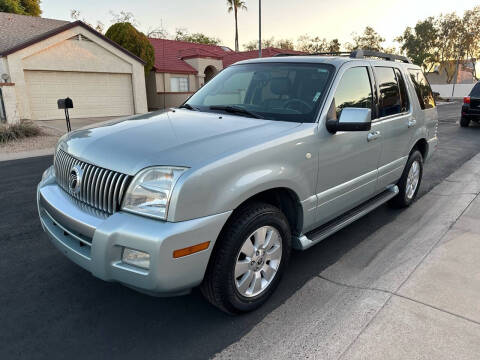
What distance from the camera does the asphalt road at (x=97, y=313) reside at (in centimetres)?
246

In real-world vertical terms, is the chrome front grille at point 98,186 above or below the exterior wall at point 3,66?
below

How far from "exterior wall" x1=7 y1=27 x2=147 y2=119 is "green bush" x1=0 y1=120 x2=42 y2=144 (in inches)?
153

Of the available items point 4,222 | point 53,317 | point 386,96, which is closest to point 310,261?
point 386,96

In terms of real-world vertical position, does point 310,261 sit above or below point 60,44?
below

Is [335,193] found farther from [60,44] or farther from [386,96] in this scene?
[60,44]

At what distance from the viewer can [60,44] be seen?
675 inches

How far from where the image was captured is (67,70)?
57.4 ft

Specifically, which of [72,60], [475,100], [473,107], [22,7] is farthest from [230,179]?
[22,7]

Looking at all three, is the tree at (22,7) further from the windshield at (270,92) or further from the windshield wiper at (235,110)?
the windshield wiper at (235,110)

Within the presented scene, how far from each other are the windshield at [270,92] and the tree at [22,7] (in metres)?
36.1

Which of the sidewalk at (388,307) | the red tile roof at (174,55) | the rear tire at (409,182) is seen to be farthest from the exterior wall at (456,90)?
the sidewalk at (388,307)

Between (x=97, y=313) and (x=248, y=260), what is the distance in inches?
47.3

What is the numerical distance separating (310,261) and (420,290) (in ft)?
3.23

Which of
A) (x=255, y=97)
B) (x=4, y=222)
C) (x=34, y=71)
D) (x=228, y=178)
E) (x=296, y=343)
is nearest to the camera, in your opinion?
(x=228, y=178)
